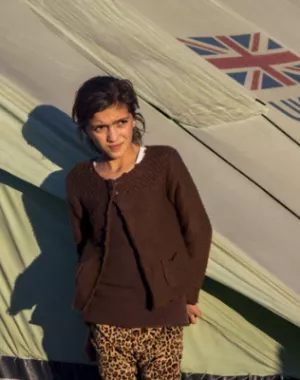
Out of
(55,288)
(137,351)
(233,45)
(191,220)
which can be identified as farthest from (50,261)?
(233,45)

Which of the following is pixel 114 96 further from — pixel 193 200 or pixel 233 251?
pixel 233 251

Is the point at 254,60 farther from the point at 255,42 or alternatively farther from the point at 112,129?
the point at 112,129

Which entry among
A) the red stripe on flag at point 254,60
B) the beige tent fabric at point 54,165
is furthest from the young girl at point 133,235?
the red stripe on flag at point 254,60

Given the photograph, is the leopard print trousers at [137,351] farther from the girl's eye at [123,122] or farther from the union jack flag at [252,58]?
the union jack flag at [252,58]

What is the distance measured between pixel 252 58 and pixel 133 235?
0.84 meters

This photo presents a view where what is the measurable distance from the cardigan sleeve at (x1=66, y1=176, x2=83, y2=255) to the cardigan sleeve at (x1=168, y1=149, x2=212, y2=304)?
9.5 inches

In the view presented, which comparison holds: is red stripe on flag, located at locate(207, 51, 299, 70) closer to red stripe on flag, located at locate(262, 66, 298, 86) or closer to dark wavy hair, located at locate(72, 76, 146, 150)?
red stripe on flag, located at locate(262, 66, 298, 86)

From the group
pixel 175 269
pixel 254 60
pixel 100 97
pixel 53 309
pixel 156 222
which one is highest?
pixel 254 60

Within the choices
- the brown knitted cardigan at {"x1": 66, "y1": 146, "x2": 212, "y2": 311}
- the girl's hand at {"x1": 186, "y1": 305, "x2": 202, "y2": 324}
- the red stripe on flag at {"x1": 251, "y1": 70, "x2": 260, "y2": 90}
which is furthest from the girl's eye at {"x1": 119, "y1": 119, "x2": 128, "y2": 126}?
the red stripe on flag at {"x1": 251, "y1": 70, "x2": 260, "y2": 90}

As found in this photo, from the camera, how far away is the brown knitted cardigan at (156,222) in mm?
2199

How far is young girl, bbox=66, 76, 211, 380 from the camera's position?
219cm

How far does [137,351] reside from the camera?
90.8 inches

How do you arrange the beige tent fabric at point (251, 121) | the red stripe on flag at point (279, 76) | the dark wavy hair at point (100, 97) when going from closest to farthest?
the dark wavy hair at point (100, 97) → the beige tent fabric at point (251, 121) → the red stripe on flag at point (279, 76)

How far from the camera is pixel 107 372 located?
7.69 ft
